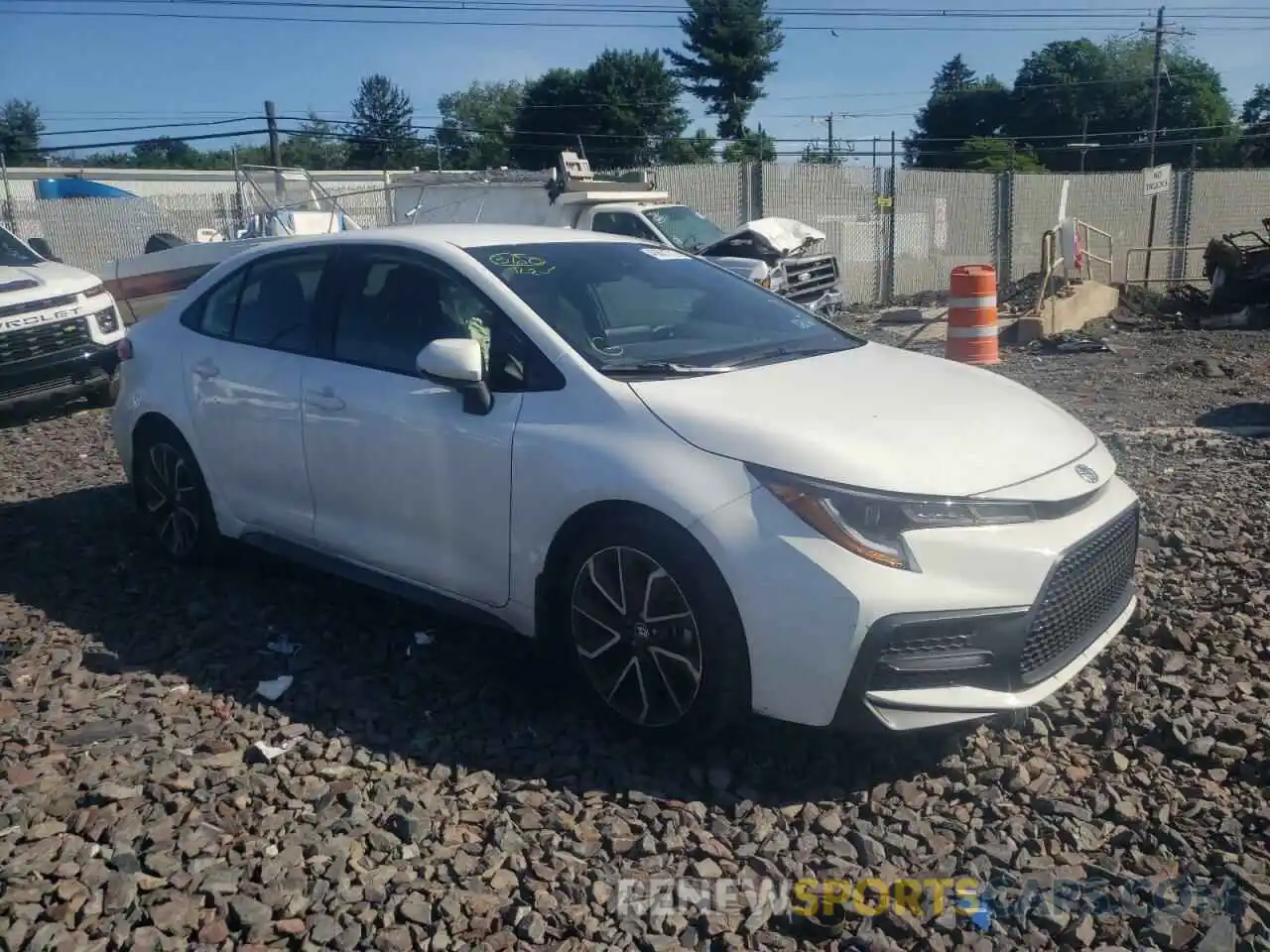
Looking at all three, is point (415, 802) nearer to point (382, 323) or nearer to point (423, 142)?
point (382, 323)

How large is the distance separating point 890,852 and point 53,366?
9096 millimetres

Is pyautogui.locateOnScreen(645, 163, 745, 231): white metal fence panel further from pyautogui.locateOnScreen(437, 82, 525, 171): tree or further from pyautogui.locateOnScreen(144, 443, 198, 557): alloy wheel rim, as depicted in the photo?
pyautogui.locateOnScreen(437, 82, 525, 171): tree

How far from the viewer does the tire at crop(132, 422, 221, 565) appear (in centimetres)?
552

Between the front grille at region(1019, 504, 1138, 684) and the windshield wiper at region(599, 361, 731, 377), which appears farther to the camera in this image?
the windshield wiper at region(599, 361, 731, 377)

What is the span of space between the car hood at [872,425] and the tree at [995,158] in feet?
143

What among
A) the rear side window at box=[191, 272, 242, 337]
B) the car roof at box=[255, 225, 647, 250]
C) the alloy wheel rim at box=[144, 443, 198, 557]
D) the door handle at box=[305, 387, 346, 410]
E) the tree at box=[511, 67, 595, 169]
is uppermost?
the tree at box=[511, 67, 595, 169]

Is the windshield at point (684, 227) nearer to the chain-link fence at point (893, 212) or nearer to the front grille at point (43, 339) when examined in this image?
the chain-link fence at point (893, 212)

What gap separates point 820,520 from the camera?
10.9 feet

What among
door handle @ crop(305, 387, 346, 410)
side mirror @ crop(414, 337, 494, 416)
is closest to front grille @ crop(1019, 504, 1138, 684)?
side mirror @ crop(414, 337, 494, 416)

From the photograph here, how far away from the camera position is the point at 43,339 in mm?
10055

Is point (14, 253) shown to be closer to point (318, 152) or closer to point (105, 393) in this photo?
point (105, 393)

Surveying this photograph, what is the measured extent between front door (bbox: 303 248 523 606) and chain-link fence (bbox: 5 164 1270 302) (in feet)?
43.9

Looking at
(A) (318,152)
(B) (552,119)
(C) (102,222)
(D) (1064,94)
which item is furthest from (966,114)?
(C) (102,222)

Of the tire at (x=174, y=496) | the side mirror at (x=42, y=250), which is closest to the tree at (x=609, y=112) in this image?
the side mirror at (x=42, y=250)
